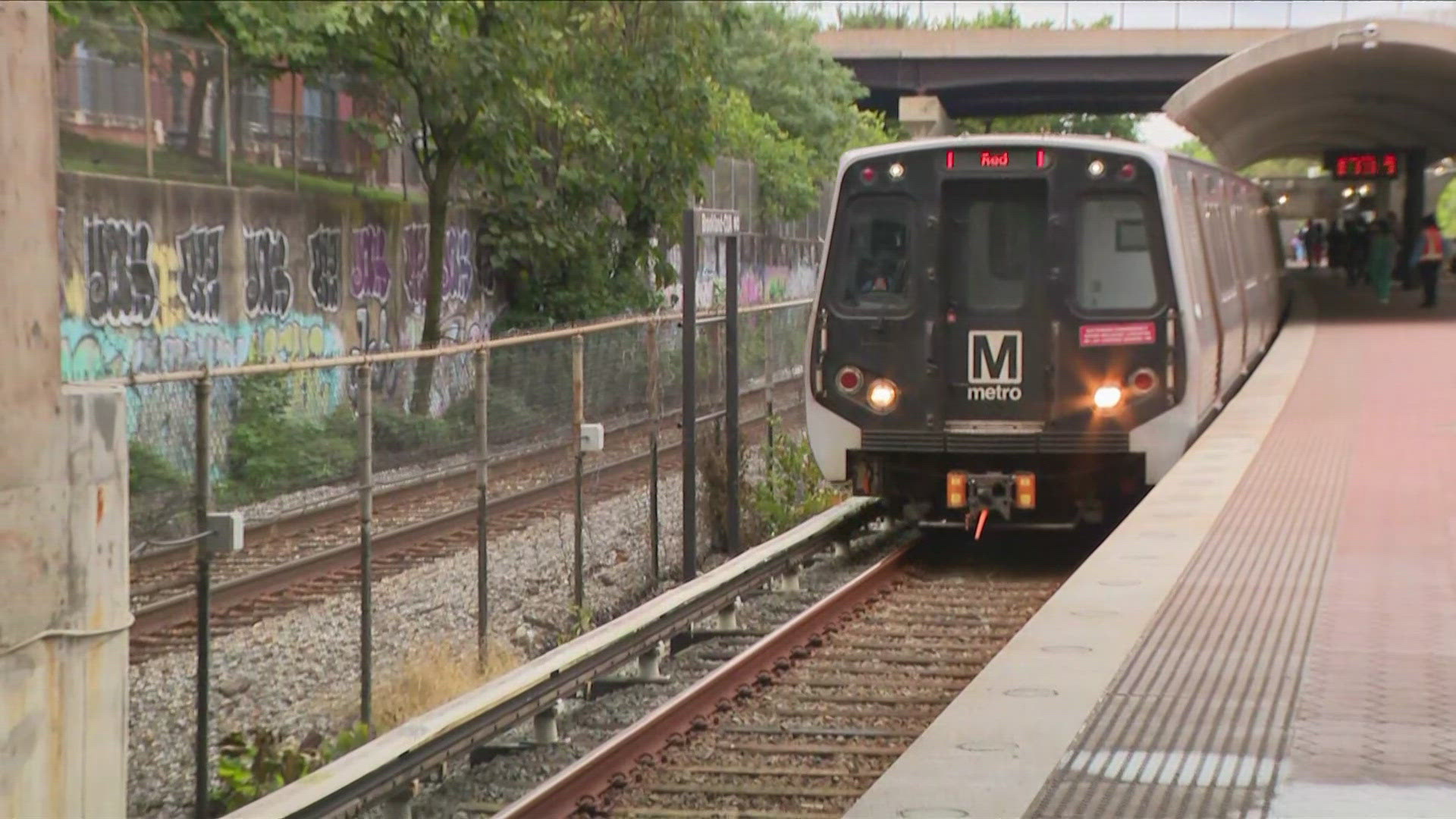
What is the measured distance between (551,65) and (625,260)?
3.50 m

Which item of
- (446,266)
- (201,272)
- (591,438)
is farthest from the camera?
(446,266)

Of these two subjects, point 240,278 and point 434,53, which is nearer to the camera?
point 240,278

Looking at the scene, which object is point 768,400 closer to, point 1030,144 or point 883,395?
point 883,395

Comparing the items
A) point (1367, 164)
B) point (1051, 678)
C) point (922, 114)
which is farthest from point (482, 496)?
point (1367, 164)

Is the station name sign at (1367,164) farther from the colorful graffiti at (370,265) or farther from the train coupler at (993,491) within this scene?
the train coupler at (993,491)

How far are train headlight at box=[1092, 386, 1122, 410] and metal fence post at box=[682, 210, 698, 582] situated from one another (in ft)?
9.06

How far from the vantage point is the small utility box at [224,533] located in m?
8.09

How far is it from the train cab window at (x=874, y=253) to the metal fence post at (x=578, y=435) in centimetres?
199

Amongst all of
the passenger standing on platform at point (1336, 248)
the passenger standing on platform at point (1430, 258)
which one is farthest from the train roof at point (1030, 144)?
the passenger standing on platform at point (1336, 248)

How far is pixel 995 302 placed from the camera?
43.9 ft

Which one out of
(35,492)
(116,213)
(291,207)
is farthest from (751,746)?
(291,207)

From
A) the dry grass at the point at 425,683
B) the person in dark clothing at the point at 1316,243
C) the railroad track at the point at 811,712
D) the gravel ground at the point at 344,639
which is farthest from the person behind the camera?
the person in dark clothing at the point at 1316,243

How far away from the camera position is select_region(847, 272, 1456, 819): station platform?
563 cm

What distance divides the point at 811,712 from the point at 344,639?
2.57 meters
